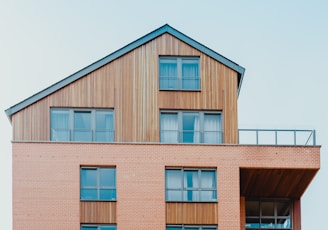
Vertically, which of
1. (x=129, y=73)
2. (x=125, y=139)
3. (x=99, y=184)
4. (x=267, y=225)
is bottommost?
(x=267, y=225)

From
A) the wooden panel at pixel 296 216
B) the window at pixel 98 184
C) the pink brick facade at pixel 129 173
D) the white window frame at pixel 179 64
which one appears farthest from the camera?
the wooden panel at pixel 296 216

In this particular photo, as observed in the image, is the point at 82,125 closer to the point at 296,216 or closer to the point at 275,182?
the point at 275,182

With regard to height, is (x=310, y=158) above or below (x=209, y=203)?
above

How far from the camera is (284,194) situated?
31.8m

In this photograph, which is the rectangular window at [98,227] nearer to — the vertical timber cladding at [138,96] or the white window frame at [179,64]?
the vertical timber cladding at [138,96]

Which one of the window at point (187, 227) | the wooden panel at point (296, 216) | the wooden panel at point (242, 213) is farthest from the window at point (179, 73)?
the wooden panel at point (296, 216)

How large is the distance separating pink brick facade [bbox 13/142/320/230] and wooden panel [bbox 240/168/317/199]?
0.58 meters

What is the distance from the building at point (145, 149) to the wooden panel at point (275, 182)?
90mm

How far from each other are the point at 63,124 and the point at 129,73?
→ 12.5 ft

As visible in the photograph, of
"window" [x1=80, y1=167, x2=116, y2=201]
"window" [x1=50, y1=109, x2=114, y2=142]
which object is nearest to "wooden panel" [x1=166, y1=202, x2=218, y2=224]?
"window" [x1=80, y1=167, x2=116, y2=201]

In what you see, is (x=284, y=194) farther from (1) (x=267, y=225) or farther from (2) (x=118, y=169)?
(2) (x=118, y=169)

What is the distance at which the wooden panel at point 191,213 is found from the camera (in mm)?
28484

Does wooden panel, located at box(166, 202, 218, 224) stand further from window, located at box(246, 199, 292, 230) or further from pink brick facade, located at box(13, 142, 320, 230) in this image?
window, located at box(246, 199, 292, 230)

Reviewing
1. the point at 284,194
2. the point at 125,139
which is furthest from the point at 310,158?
the point at 125,139
